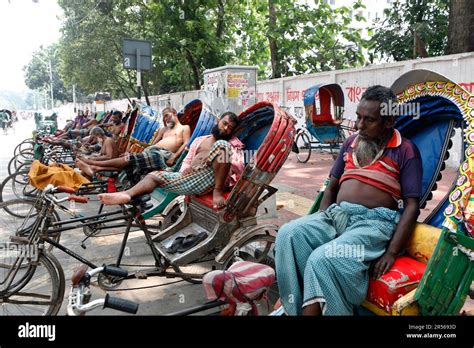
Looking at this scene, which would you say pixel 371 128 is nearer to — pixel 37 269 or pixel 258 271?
pixel 258 271

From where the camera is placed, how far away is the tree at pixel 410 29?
12055 mm

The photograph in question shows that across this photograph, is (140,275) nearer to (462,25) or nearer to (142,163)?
(142,163)

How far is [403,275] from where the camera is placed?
2.24 meters

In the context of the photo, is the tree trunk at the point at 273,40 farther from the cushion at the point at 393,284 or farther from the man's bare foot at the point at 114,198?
the cushion at the point at 393,284

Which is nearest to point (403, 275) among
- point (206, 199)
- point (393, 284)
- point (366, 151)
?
point (393, 284)

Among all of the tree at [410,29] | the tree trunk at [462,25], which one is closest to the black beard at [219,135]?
the tree trunk at [462,25]

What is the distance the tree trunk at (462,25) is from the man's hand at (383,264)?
279 inches

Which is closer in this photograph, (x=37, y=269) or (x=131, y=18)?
(x=37, y=269)

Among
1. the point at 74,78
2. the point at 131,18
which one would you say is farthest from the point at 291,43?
the point at 74,78

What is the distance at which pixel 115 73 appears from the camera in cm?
2280

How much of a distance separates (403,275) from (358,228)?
1.24ft

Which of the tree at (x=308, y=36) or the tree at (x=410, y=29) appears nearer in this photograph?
the tree at (x=410, y=29)
